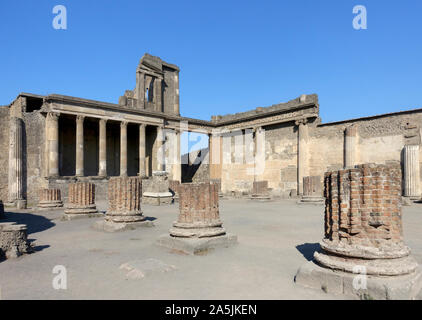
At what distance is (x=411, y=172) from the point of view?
15.6 m

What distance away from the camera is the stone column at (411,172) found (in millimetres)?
15367

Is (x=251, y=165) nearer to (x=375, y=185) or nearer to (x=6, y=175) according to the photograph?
(x=6, y=175)

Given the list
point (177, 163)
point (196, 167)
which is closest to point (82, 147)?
point (177, 163)

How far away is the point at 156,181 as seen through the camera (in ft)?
51.5

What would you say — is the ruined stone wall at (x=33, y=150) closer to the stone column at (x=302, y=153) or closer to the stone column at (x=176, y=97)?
the stone column at (x=176, y=97)

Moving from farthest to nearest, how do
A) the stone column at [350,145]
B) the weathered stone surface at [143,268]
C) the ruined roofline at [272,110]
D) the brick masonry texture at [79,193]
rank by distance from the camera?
1. the ruined roofline at [272,110]
2. the stone column at [350,145]
3. the brick masonry texture at [79,193]
4. the weathered stone surface at [143,268]

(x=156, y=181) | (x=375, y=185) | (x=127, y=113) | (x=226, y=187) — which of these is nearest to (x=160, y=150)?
(x=127, y=113)

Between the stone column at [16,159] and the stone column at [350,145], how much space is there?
20.0m

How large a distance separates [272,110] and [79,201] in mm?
16485

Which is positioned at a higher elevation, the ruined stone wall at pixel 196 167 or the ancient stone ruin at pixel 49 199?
the ruined stone wall at pixel 196 167

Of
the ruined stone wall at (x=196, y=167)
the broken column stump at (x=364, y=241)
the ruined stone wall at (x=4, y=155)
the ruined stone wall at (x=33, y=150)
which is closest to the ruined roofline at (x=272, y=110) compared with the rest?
the ruined stone wall at (x=196, y=167)

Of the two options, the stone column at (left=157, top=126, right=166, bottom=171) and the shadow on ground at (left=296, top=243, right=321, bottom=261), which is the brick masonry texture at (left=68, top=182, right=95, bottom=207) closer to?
the shadow on ground at (left=296, top=243, right=321, bottom=261)

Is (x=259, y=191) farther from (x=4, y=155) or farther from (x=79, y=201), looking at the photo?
(x=4, y=155)

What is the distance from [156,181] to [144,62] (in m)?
13.6
